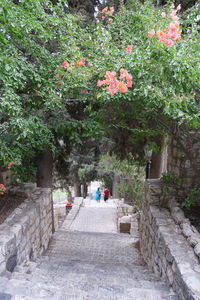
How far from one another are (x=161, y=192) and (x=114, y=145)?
2591 millimetres

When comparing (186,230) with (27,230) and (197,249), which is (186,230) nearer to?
(197,249)

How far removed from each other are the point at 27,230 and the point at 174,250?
2421mm

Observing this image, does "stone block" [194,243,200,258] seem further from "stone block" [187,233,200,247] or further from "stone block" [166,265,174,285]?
"stone block" [166,265,174,285]

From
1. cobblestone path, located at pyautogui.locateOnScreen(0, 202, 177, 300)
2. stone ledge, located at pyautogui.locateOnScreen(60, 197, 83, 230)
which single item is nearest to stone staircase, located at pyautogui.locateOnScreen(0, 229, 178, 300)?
cobblestone path, located at pyautogui.locateOnScreen(0, 202, 177, 300)

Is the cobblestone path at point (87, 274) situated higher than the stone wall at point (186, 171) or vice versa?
the stone wall at point (186, 171)

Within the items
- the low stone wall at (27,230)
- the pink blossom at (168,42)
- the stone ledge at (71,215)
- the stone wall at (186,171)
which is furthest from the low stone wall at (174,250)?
the stone ledge at (71,215)

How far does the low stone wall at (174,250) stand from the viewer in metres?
2.46

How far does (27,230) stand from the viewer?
4.09m

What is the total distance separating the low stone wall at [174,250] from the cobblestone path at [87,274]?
19 centimetres

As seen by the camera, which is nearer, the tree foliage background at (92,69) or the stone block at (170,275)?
the tree foliage background at (92,69)

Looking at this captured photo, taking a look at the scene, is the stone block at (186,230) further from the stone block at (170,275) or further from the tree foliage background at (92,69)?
the tree foliage background at (92,69)

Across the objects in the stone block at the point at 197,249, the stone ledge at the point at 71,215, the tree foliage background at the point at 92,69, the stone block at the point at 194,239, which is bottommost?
the stone ledge at the point at 71,215

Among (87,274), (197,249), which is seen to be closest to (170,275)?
(197,249)

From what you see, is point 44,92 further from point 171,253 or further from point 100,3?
point 100,3
